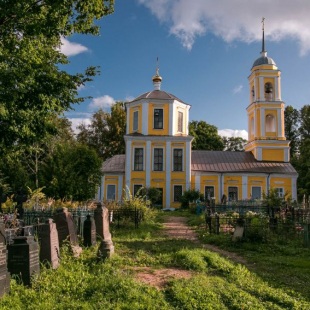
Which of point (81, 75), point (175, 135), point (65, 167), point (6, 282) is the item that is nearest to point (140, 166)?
point (175, 135)

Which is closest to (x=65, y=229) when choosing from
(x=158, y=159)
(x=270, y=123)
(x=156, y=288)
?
(x=156, y=288)

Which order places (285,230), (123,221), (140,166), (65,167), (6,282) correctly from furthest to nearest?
(140,166)
(65,167)
(123,221)
(285,230)
(6,282)

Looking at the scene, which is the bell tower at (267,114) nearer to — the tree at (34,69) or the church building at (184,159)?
the church building at (184,159)

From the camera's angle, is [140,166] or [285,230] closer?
[285,230]

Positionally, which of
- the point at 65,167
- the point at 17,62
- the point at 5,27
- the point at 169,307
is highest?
the point at 5,27

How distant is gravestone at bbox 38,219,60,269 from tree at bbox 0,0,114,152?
5.25 m

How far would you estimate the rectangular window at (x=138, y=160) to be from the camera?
32.3m

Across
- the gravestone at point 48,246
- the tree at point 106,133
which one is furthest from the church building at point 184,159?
the gravestone at point 48,246

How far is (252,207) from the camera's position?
1814 cm

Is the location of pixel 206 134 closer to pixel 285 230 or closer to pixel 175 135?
pixel 175 135

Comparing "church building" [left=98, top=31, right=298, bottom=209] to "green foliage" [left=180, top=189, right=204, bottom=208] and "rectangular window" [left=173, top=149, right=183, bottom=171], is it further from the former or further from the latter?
"green foliage" [left=180, top=189, right=204, bottom=208]

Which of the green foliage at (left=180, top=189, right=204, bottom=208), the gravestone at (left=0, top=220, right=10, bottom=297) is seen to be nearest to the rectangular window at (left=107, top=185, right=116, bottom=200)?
the green foliage at (left=180, top=189, right=204, bottom=208)

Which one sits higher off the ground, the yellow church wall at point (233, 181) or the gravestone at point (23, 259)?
the yellow church wall at point (233, 181)

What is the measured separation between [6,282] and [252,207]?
46.0 ft
